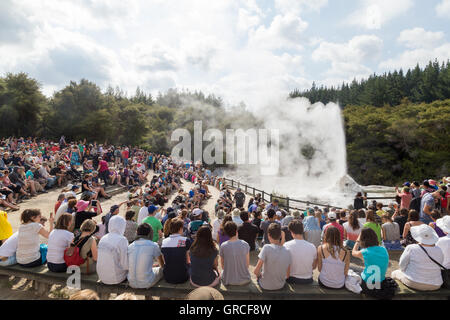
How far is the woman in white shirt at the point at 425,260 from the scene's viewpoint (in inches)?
145

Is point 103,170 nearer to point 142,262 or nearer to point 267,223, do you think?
point 267,223

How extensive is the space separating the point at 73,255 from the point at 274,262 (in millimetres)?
3067

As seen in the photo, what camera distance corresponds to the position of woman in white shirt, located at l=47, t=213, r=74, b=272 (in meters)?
4.03

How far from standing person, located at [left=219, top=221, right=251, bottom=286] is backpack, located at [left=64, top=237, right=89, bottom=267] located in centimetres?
220

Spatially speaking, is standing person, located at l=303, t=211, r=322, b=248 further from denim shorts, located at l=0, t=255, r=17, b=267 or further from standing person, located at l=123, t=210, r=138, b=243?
denim shorts, located at l=0, t=255, r=17, b=267

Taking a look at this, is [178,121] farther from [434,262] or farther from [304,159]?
[434,262]

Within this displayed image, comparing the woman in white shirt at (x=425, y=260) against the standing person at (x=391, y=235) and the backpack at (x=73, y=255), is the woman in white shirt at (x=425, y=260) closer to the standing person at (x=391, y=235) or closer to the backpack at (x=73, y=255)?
the standing person at (x=391, y=235)

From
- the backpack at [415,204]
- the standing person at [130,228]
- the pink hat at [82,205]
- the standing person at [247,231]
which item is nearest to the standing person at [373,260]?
the standing person at [247,231]

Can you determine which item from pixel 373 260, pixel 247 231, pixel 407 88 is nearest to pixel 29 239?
pixel 247 231

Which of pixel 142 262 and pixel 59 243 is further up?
pixel 59 243

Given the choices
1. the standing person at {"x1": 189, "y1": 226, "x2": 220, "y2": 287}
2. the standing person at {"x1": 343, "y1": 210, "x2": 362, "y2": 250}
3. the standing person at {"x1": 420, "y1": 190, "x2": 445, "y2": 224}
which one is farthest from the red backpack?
the standing person at {"x1": 420, "y1": 190, "x2": 445, "y2": 224}

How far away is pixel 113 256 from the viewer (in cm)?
374
